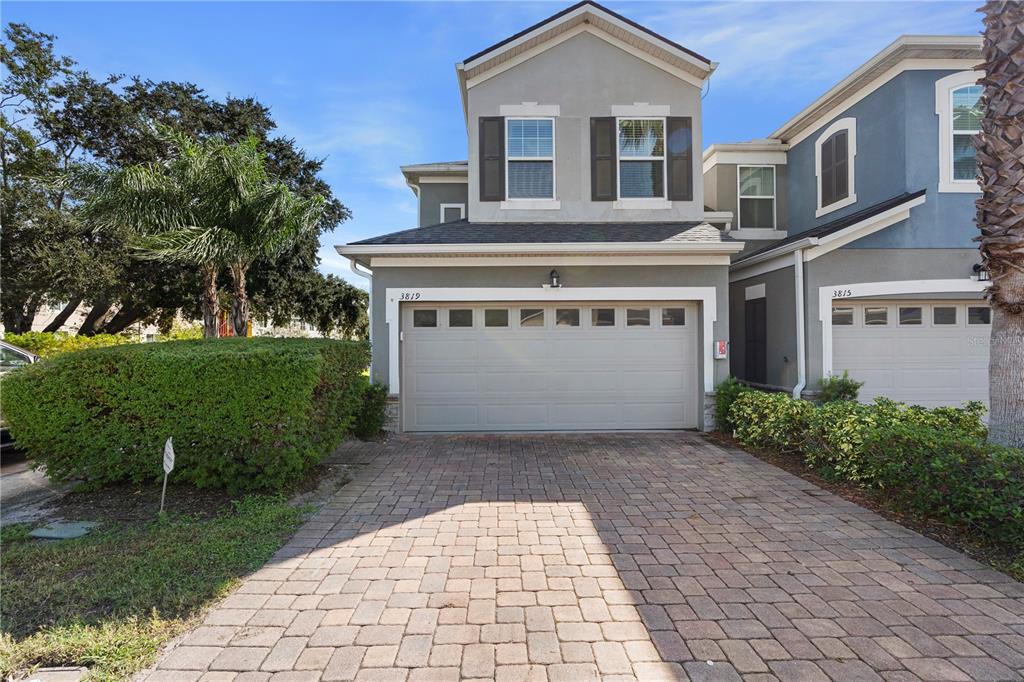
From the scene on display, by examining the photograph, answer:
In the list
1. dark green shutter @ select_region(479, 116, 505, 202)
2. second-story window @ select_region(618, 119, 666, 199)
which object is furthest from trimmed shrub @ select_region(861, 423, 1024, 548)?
dark green shutter @ select_region(479, 116, 505, 202)

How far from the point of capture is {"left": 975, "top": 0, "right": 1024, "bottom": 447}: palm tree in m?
4.57

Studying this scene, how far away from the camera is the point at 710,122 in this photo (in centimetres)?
1033

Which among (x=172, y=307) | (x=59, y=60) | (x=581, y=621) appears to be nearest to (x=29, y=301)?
(x=172, y=307)

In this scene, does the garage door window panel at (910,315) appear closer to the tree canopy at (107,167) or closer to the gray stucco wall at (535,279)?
the gray stucco wall at (535,279)

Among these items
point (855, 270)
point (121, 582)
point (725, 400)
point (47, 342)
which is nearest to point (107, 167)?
point (47, 342)

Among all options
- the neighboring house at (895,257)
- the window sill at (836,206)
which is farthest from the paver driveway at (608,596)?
the window sill at (836,206)

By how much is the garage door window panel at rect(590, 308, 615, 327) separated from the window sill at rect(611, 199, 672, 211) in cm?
215

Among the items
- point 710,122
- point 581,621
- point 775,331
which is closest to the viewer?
point 581,621

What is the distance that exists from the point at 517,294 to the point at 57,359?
5.74 meters

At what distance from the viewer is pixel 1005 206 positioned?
4.68 m

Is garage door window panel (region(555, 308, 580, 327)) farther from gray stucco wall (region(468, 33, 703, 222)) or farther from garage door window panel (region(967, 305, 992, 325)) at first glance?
garage door window panel (region(967, 305, 992, 325))

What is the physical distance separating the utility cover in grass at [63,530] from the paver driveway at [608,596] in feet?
6.17

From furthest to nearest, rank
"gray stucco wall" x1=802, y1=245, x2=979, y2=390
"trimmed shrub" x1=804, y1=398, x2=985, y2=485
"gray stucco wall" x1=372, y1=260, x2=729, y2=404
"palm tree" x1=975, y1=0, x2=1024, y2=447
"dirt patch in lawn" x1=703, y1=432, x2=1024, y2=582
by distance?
1. "gray stucco wall" x1=802, y1=245, x2=979, y2=390
2. "gray stucco wall" x1=372, y1=260, x2=729, y2=404
3. "trimmed shrub" x1=804, y1=398, x2=985, y2=485
4. "palm tree" x1=975, y1=0, x2=1024, y2=447
5. "dirt patch in lawn" x1=703, y1=432, x2=1024, y2=582

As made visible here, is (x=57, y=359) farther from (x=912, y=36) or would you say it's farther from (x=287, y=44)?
(x=912, y=36)
